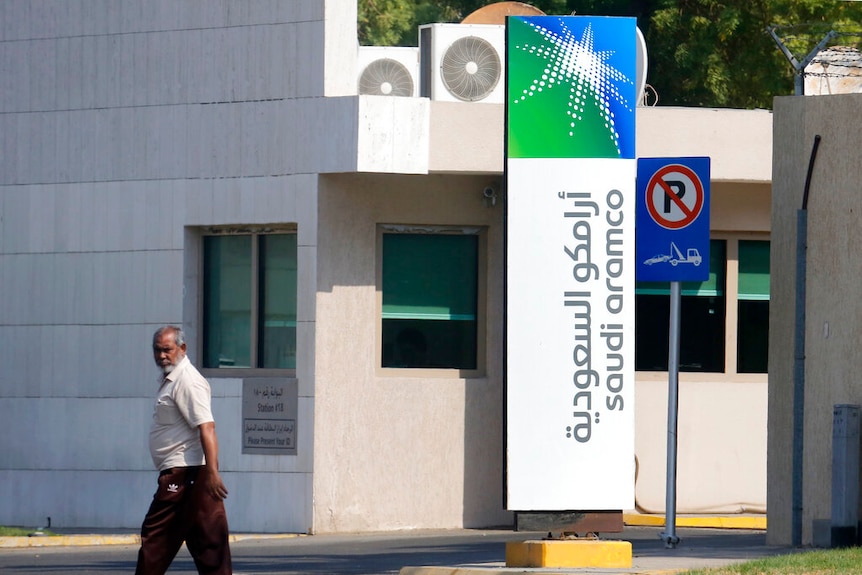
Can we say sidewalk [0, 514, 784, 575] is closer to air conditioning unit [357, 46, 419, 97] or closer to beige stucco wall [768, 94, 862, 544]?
beige stucco wall [768, 94, 862, 544]

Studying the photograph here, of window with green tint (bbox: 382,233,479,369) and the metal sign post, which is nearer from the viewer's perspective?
the metal sign post

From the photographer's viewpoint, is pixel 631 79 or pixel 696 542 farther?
pixel 696 542

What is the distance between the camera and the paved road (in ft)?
42.1

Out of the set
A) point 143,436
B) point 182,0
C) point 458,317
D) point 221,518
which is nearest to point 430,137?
point 458,317

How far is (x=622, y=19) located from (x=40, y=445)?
Result: 9497 millimetres

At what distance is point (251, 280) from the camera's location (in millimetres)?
17969

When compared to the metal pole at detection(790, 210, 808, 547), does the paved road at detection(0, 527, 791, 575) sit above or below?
below

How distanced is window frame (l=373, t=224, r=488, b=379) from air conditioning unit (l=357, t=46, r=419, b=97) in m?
2.00

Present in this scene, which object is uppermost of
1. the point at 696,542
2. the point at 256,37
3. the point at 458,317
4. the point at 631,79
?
the point at 256,37

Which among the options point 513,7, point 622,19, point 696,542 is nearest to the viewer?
point 622,19

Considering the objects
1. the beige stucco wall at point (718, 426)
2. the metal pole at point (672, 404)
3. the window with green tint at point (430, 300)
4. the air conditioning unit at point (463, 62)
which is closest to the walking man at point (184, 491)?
the metal pole at point (672, 404)

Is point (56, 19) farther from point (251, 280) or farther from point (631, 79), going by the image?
point (631, 79)

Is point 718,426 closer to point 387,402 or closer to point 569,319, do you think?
point 387,402

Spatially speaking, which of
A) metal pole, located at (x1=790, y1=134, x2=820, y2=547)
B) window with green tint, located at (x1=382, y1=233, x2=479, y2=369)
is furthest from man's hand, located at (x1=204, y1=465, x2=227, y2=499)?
window with green tint, located at (x1=382, y1=233, x2=479, y2=369)
